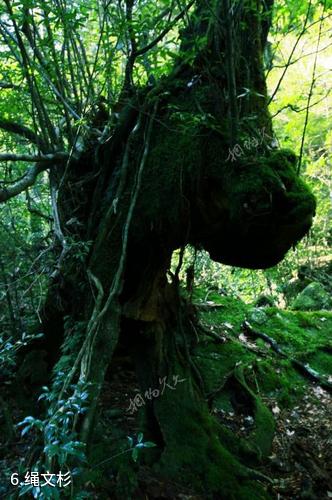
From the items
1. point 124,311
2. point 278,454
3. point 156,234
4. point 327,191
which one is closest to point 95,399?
point 124,311

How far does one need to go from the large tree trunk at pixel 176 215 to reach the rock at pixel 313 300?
718 cm

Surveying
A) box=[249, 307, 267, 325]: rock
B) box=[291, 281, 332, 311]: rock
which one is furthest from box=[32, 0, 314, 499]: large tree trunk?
box=[291, 281, 332, 311]: rock

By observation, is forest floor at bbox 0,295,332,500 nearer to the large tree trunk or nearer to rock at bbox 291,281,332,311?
the large tree trunk

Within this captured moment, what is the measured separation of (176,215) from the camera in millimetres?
3539

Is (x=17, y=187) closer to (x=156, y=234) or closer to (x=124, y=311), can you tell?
(x=156, y=234)

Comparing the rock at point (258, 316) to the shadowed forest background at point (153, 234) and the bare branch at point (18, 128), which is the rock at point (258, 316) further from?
the bare branch at point (18, 128)

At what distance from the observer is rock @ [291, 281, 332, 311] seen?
10602 millimetres

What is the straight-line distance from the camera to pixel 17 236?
5512 mm

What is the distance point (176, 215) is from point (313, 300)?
8.42 metres

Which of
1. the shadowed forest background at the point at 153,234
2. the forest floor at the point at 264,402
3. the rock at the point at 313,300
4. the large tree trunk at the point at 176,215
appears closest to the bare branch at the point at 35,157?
the shadowed forest background at the point at 153,234

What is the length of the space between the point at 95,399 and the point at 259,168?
219 cm

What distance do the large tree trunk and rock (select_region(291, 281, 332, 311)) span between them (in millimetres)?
7182

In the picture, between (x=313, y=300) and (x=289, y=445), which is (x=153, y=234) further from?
(x=313, y=300)

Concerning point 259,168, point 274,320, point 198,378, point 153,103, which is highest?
point 153,103
